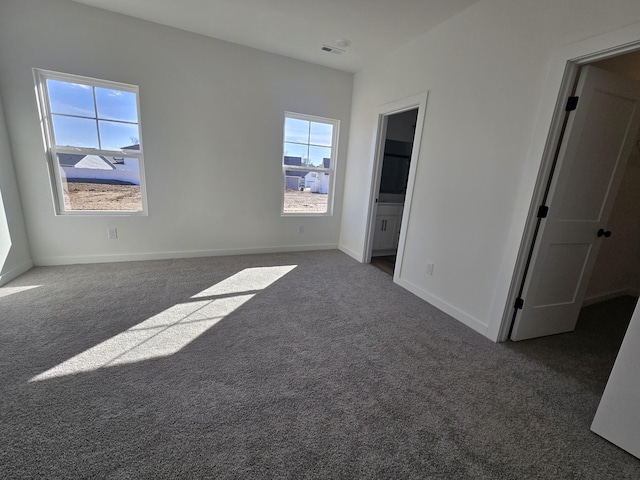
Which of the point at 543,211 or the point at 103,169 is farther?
the point at 103,169

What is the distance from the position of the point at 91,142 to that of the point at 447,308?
431 centimetres

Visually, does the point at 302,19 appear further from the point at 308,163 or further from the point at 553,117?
the point at 553,117

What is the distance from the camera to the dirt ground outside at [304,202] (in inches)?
168

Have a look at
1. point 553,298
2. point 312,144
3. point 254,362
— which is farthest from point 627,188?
point 254,362

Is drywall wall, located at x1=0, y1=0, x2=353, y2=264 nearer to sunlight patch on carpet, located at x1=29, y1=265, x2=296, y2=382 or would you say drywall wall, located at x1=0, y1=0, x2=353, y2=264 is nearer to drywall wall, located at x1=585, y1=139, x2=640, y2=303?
sunlight patch on carpet, located at x1=29, y1=265, x2=296, y2=382

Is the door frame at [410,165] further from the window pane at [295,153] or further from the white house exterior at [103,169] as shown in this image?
the white house exterior at [103,169]

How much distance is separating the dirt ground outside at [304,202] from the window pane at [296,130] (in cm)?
76

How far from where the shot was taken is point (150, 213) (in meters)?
3.51

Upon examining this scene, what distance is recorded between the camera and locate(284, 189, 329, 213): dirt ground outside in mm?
4277

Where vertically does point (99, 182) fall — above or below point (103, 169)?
below

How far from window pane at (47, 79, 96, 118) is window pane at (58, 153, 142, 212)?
1.56ft

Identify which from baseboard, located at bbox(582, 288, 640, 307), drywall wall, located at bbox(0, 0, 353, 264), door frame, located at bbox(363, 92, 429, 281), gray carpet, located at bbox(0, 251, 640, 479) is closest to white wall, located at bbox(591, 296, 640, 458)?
gray carpet, located at bbox(0, 251, 640, 479)

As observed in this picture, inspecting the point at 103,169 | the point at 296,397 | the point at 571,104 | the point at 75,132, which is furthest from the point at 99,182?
the point at 571,104

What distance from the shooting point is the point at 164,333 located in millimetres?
2121
